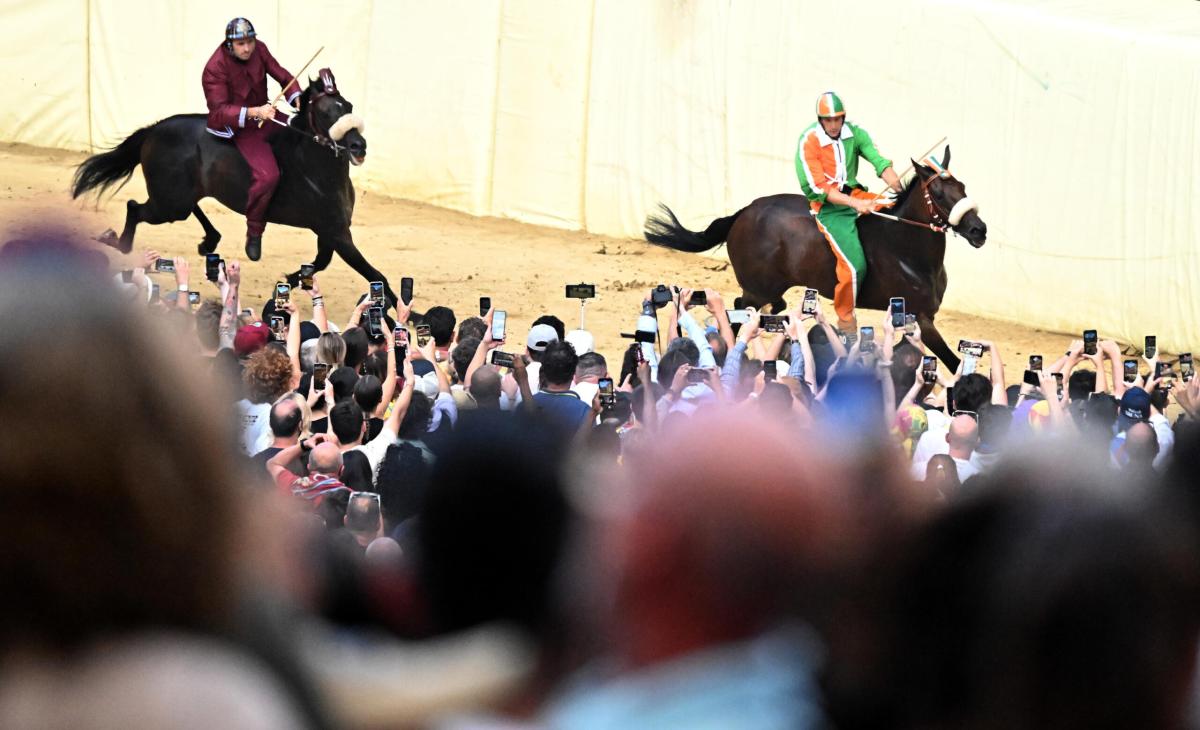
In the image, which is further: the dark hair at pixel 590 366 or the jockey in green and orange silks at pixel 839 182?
the jockey in green and orange silks at pixel 839 182

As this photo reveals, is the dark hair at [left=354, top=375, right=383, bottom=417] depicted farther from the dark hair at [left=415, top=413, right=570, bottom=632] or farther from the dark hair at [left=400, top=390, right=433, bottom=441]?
the dark hair at [left=415, top=413, right=570, bottom=632]

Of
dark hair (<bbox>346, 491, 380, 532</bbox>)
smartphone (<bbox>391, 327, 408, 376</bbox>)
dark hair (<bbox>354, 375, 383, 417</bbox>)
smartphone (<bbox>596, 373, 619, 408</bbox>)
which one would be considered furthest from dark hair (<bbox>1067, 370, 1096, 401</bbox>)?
dark hair (<bbox>346, 491, 380, 532</bbox>)

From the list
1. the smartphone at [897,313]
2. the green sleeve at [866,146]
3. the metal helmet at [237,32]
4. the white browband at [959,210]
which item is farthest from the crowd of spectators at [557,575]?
the metal helmet at [237,32]

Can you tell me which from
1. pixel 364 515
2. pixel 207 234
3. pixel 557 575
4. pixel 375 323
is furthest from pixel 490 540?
pixel 207 234

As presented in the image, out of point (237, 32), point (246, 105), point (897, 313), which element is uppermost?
point (237, 32)

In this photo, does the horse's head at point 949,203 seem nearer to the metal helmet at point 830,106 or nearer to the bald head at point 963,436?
the metal helmet at point 830,106

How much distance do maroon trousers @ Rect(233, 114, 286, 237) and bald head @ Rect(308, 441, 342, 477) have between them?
7.61 metres

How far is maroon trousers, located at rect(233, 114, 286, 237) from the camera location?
12.6m

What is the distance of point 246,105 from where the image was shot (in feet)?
41.9

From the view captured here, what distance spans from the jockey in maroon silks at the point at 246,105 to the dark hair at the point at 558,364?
6.65 metres

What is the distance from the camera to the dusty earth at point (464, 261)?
1404cm

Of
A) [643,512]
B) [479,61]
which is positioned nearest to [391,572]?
[643,512]

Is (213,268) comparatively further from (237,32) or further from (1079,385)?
(1079,385)

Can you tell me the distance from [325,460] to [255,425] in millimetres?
1285
